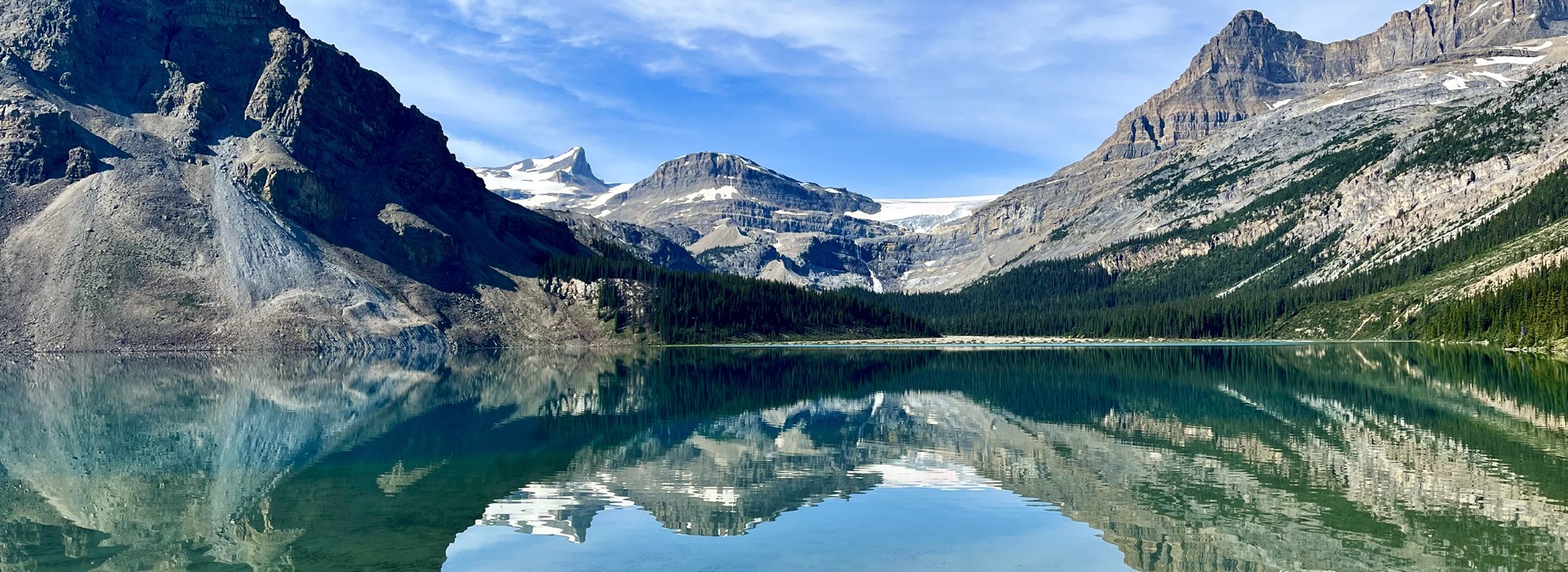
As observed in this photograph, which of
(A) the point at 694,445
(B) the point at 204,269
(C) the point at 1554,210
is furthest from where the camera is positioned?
(C) the point at 1554,210

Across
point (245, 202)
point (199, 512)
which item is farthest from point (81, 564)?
point (245, 202)

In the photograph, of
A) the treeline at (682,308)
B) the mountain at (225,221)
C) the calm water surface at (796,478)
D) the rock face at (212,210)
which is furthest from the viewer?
the treeline at (682,308)

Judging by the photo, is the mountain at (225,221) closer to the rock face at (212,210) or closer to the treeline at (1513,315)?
the rock face at (212,210)

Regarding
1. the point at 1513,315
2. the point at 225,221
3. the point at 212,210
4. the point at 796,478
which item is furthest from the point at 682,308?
the point at 796,478

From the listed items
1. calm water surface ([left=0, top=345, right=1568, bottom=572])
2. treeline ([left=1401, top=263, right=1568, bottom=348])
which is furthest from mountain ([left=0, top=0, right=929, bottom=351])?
treeline ([left=1401, top=263, right=1568, bottom=348])

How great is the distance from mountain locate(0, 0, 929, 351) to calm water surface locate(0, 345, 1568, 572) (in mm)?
66267

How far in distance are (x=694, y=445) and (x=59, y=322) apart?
120702 millimetres

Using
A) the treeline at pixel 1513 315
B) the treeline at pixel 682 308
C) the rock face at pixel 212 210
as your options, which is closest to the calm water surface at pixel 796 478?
the treeline at pixel 1513 315

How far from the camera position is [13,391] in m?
72.0

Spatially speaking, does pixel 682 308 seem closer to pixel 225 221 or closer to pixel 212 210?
pixel 225 221

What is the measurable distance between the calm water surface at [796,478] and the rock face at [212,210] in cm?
6610

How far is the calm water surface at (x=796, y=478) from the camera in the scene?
24.6 meters

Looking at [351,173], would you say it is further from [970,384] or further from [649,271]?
[970,384]

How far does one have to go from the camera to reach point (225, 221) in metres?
154
